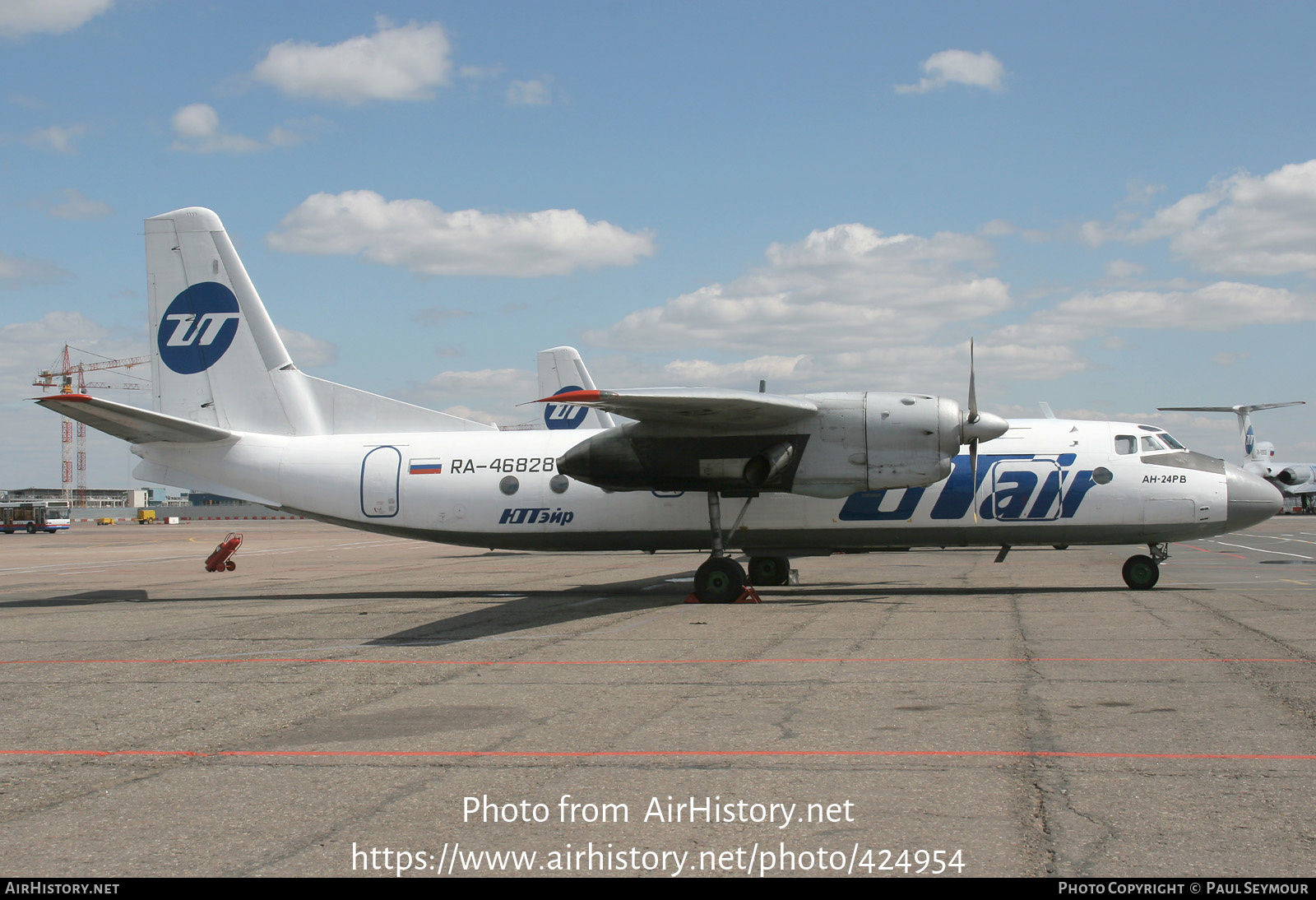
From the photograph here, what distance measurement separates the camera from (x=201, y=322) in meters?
20.4

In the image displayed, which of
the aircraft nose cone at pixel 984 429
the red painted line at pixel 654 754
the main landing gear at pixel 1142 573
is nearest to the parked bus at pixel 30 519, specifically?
the aircraft nose cone at pixel 984 429

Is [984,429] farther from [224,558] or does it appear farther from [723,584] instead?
[224,558]

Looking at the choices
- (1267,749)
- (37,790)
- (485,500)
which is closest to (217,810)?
(37,790)

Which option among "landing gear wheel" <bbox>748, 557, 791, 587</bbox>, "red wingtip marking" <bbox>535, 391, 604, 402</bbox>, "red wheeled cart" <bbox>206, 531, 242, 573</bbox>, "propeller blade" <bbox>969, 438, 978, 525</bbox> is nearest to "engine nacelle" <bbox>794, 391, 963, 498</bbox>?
"propeller blade" <bbox>969, 438, 978, 525</bbox>

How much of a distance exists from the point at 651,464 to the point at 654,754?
1064cm

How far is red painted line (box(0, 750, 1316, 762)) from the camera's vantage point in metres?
6.67

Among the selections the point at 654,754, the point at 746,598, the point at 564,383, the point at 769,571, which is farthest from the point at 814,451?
the point at 564,383

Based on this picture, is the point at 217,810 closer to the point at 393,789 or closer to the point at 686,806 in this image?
the point at 393,789

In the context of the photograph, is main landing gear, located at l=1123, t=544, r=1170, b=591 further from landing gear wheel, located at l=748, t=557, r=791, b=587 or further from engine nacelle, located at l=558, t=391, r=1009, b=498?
landing gear wheel, located at l=748, t=557, r=791, b=587

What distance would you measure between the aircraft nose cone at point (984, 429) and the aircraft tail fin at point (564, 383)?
1614 centimetres

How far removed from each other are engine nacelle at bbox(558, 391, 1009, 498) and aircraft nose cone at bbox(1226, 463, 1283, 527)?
451 cm

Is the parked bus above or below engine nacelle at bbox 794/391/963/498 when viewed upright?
below
